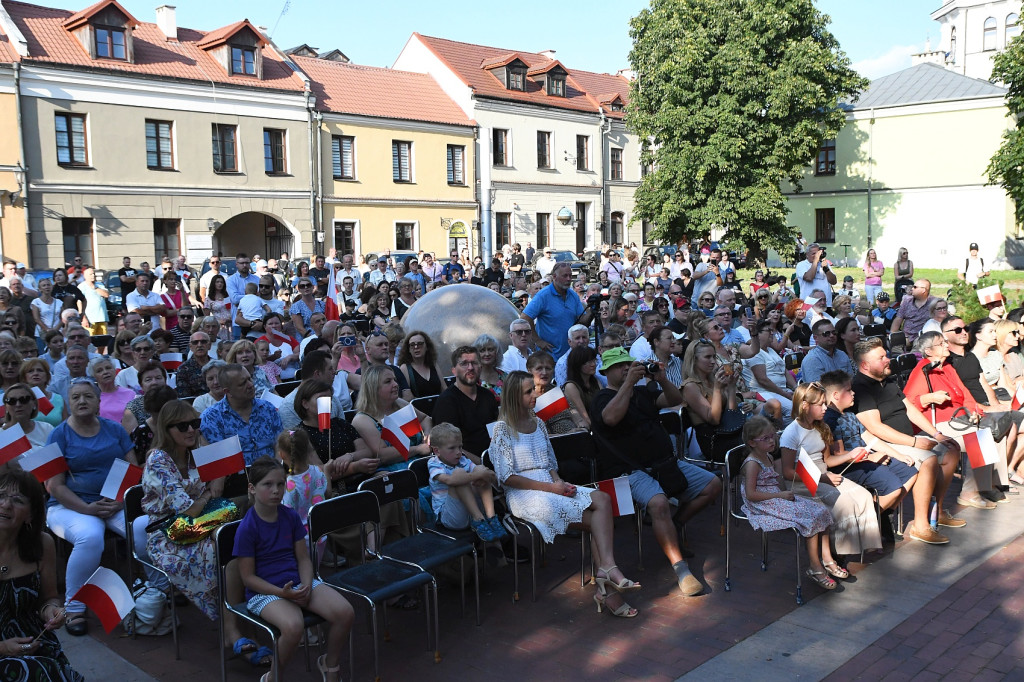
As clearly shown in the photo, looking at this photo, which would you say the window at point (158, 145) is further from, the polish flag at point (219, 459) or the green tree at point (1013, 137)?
the green tree at point (1013, 137)

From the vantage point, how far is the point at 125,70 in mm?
28188

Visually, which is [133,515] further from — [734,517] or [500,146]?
[500,146]

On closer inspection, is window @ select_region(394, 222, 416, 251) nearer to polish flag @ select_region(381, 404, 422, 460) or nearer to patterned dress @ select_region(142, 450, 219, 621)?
polish flag @ select_region(381, 404, 422, 460)

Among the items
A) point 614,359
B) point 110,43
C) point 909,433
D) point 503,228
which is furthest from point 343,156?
point 614,359

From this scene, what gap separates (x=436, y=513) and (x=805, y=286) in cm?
994

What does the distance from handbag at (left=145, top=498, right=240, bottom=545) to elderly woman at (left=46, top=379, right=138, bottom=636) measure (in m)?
0.42

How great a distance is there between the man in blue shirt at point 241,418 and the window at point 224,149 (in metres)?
26.6

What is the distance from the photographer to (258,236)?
33906mm

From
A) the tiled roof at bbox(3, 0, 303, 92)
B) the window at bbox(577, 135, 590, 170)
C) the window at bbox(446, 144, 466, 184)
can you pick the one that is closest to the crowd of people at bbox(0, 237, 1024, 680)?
the tiled roof at bbox(3, 0, 303, 92)

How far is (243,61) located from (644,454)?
29.3 meters

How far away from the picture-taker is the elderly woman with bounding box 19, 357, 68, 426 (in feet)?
22.6

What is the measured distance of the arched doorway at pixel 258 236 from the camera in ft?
109

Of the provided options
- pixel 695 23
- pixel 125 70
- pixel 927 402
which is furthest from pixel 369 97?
pixel 927 402

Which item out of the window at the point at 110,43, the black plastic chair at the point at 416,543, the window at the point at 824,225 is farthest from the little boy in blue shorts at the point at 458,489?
the window at the point at 824,225
